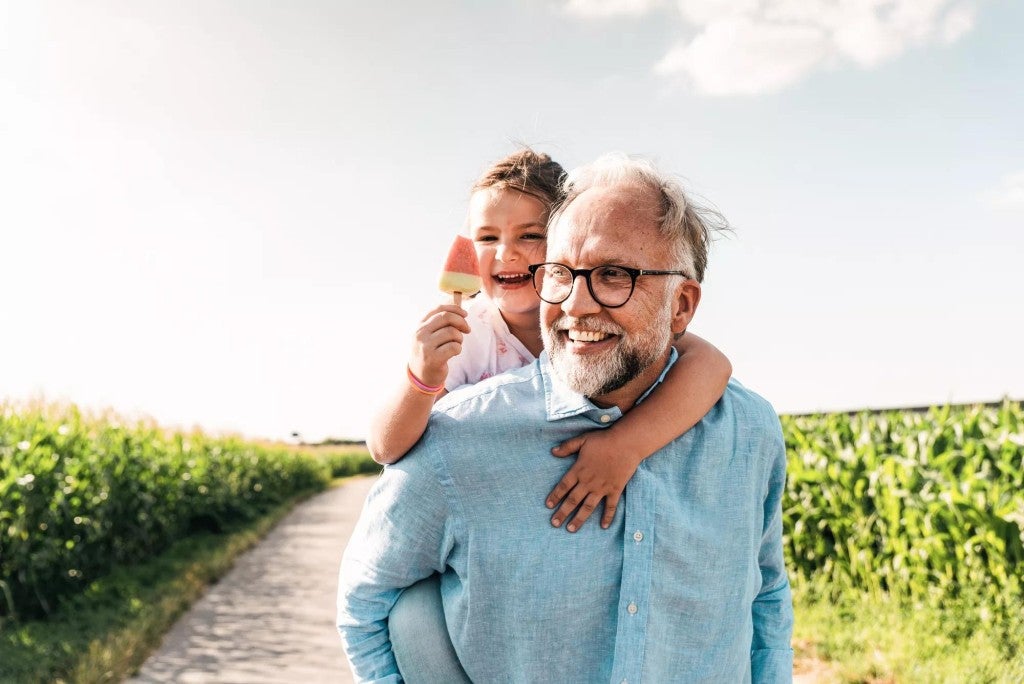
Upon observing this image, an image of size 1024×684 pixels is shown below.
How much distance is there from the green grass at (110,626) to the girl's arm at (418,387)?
4861mm

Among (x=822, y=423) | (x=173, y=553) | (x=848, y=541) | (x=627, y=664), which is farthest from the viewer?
(x=173, y=553)

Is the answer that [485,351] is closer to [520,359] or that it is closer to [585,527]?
[520,359]

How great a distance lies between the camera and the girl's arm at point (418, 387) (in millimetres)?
2084

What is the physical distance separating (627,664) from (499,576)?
335mm

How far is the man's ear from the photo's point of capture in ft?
7.30

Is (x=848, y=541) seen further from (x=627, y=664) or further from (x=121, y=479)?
(x=121, y=479)

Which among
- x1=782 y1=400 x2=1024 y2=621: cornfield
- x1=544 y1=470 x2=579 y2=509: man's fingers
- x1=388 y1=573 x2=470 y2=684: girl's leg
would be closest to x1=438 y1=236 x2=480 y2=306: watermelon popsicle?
x1=544 y1=470 x2=579 y2=509: man's fingers

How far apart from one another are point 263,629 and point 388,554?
21.0ft

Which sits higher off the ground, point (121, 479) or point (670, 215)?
point (670, 215)

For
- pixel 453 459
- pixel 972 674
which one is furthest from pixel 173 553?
pixel 453 459

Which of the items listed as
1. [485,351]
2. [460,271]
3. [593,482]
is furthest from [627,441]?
[485,351]

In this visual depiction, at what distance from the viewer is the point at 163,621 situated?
7.56 meters

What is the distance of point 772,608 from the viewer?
2354mm

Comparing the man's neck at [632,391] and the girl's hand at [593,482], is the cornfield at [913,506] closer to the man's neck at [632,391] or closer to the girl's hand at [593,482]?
the man's neck at [632,391]
